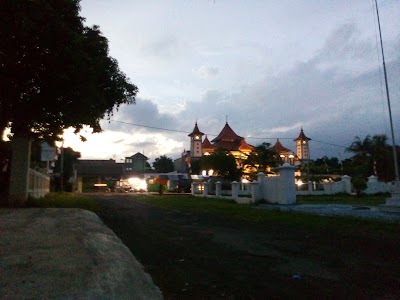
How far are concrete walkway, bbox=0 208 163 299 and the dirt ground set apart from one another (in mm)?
403

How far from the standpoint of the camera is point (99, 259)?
595 cm

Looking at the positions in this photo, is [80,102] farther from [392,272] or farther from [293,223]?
[392,272]

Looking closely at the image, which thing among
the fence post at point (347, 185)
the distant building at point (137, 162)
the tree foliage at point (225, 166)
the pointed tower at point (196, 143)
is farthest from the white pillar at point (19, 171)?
the distant building at point (137, 162)

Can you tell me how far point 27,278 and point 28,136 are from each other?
14.2m

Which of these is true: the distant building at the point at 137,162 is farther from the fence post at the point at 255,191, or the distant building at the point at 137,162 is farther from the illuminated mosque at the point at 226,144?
the fence post at the point at 255,191

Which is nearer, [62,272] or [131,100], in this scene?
[62,272]

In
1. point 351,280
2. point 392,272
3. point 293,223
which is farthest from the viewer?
point 293,223

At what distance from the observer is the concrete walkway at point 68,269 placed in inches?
168

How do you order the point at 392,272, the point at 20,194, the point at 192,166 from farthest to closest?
the point at 192,166
the point at 20,194
the point at 392,272

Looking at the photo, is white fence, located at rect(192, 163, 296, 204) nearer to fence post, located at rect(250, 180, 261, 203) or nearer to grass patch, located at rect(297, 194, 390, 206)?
fence post, located at rect(250, 180, 261, 203)

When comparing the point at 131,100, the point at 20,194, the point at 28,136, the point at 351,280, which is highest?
the point at 131,100

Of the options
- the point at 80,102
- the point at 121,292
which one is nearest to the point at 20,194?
the point at 80,102

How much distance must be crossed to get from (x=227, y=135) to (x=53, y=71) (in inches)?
2066

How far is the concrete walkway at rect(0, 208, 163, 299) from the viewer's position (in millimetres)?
4270
